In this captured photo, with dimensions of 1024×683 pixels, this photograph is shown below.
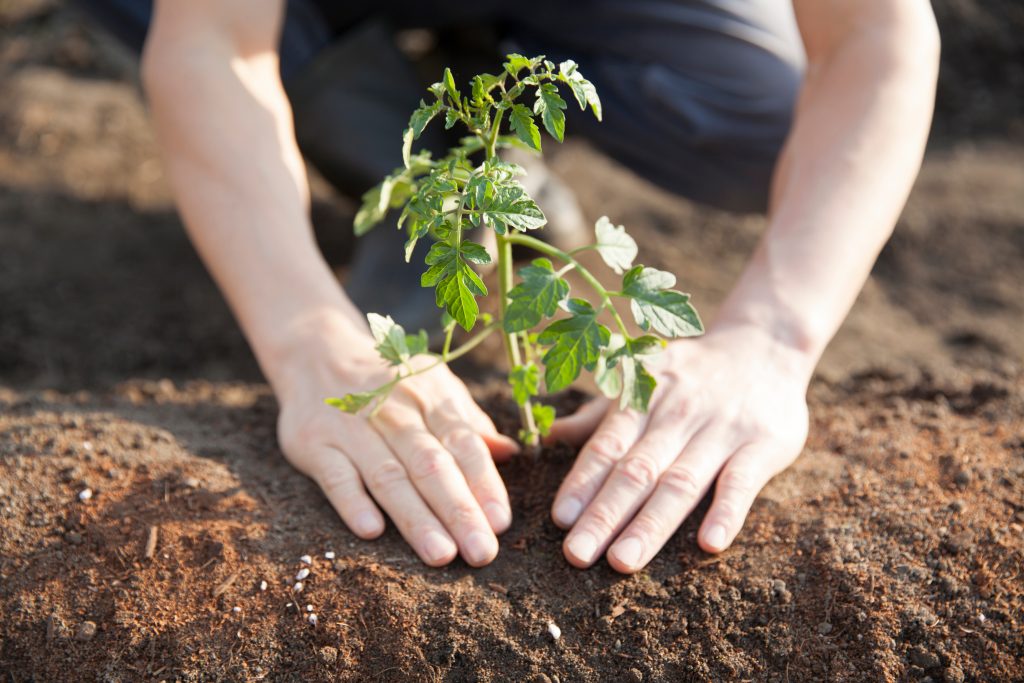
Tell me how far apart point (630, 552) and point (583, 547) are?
3.1 inches

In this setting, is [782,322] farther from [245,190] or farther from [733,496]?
[245,190]

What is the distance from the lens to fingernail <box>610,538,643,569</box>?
147 centimetres

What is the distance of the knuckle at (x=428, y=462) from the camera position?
1.54 metres

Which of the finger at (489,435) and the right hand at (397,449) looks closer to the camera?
the right hand at (397,449)

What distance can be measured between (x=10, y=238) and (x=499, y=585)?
2.44 m

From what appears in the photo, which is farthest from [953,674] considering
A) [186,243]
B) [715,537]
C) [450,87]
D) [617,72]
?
[186,243]

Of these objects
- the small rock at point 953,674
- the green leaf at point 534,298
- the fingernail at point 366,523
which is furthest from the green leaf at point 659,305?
the small rock at point 953,674

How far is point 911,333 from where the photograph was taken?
289cm

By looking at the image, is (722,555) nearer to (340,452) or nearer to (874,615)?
(874,615)

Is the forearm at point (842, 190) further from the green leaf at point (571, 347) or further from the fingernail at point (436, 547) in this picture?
the fingernail at point (436, 547)

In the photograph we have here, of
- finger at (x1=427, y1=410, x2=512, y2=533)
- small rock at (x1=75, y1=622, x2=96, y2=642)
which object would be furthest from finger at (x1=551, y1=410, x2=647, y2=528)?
small rock at (x1=75, y1=622, x2=96, y2=642)

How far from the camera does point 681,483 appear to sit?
1.52 metres

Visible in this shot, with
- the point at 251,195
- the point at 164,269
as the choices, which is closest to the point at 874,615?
the point at 251,195

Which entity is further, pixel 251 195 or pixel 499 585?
pixel 251 195
